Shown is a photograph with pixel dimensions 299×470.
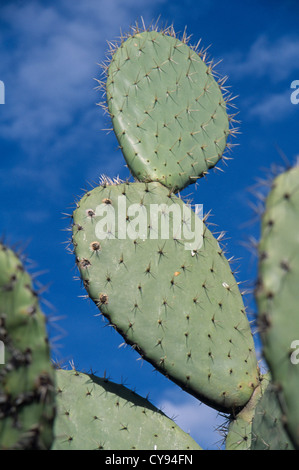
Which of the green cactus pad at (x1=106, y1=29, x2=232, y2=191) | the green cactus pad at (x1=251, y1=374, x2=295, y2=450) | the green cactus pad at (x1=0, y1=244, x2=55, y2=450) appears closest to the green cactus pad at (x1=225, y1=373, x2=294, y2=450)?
the green cactus pad at (x1=251, y1=374, x2=295, y2=450)

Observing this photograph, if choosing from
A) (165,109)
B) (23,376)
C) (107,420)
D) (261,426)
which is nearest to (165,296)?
(107,420)

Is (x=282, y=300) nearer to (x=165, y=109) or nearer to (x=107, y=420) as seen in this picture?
(x=107, y=420)

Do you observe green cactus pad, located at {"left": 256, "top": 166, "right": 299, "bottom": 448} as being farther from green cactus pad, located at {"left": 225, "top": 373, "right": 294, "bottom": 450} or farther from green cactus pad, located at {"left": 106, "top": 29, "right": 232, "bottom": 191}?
green cactus pad, located at {"left": 106, "top": 29, "right": 232, "bottom": 191}

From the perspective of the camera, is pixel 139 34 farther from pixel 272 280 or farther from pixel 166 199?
pixel 272 280

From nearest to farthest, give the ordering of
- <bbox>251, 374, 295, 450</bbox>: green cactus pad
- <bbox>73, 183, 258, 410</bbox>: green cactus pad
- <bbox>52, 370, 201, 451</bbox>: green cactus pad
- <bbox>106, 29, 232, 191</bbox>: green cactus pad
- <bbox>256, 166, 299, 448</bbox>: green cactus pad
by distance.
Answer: <bbox>256, 166, 299, 448</bbox>: green cactus pad, <bbox>251, 374, 295, 450</bbox>: green cactus pad, <bbox>52, 370, 201, 451</bbox>: green cactus pad, <bbox>73, 183, 258, 410</bbox>: green cactus pad, <bbox>106, 29, 232, 191</bbox>: green cactus pad

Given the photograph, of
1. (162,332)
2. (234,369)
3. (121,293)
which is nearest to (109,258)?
(121,293)

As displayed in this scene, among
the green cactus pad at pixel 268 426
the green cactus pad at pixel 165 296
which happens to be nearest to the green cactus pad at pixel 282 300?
the green cactus pad at pixel 268 426

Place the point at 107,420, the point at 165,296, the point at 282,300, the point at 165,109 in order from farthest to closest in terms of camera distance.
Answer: the point at 165,109 < the point at 165,296 < the point at 107,420 < the point at 282,300

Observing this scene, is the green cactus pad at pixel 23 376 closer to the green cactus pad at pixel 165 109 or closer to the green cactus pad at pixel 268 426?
the green cactus pad at pixel 268 426
